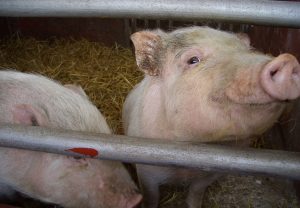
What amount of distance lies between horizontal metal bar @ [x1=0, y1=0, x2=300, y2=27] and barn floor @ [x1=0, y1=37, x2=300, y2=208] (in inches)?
54.9

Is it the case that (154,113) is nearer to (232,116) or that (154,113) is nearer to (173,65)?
(173,65)

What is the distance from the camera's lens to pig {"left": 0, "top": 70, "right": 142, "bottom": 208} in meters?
1.96

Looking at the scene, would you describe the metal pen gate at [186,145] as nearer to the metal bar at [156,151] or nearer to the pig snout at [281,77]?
the metal bar at [156,151]

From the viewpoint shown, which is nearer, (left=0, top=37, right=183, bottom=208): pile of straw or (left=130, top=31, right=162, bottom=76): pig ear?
(left=130, top=31, right=162, bottom=76): pig ear

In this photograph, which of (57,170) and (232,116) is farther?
(57,170)

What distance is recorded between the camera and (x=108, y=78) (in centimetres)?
396

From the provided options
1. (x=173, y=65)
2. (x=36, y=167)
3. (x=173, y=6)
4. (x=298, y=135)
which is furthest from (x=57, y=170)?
(x=298, y=135)

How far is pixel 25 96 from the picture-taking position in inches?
80.7

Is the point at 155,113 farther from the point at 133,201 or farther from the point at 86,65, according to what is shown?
the point at 86,65

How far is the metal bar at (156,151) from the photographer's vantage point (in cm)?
134

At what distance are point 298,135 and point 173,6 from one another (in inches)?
61.5

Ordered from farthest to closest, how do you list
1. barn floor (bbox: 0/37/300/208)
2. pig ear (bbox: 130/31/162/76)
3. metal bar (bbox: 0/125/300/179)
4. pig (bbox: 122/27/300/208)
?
barn floor (bbox: 0/37/300/208), pig ear (bbox: 130/31/162/76), pig (bbox: 122/27/300/208), metal bar (bbox: 0/125/300/179)

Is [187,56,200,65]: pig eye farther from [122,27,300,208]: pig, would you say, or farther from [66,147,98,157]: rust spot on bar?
[66,147,98,157]: rust spot on bar

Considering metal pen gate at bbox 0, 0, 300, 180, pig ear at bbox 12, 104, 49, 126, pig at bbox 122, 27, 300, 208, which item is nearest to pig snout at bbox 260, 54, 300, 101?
pig at bbox 122, 27, 300, 208
